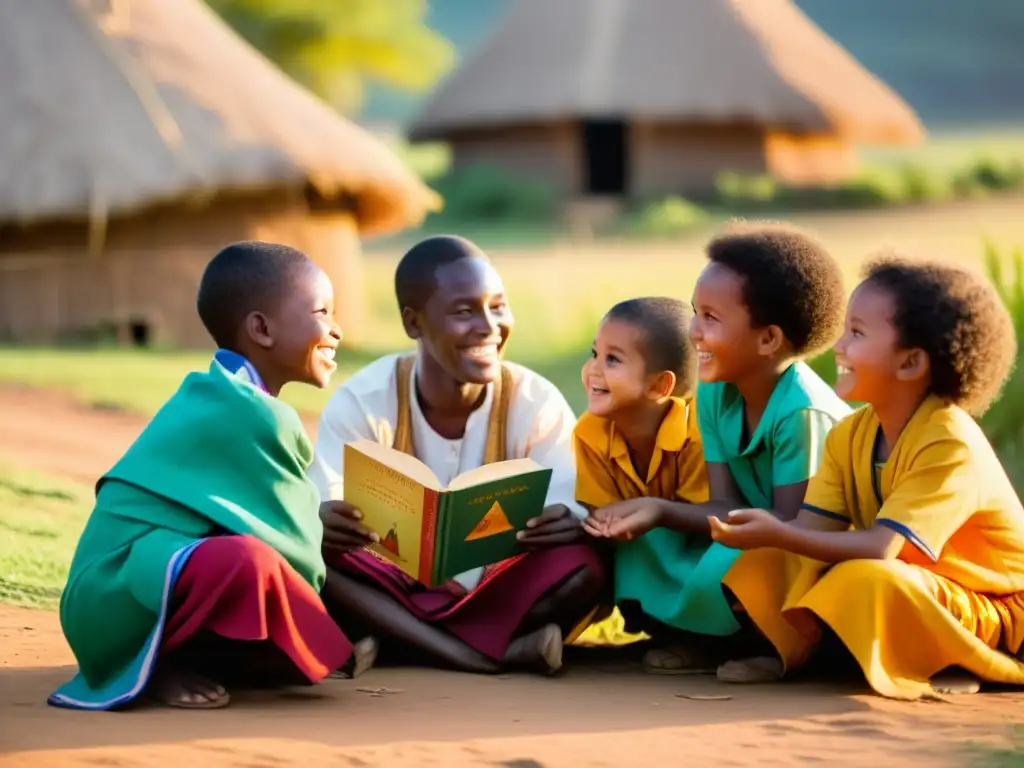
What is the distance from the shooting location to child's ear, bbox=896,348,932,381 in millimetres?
3605

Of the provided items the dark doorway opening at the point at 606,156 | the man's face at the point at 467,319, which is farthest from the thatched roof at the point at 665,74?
the man's face at the point at 467,319

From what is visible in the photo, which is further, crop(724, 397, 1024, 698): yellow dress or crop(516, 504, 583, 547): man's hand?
crop(516, 504, 583, 547): man's hand

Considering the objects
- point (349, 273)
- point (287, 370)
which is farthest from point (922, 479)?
point (349, 273)

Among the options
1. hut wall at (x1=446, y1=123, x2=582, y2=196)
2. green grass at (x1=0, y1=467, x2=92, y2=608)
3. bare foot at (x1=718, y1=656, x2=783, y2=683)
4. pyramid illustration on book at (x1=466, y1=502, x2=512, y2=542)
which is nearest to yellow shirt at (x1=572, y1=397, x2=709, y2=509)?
pyramid illustration on book at (x1=466, y1=502, x2=512, y2=542)

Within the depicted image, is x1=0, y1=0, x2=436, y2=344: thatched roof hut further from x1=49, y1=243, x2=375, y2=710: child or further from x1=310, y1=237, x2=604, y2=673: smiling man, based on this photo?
x1=49, y1=243, x2=375, y2=710: child

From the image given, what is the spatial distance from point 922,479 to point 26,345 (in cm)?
778

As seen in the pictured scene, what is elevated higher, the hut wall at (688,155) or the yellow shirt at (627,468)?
the hut wall at (688,155)

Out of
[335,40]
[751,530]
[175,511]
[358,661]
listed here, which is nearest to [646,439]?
[751,530]

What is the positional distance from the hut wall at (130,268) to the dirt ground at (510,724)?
6611mm

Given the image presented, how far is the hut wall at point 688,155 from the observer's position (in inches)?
766

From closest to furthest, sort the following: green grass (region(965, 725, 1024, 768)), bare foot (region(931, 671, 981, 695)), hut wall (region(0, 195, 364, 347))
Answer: green grass (region(965, 725, 1024, 768)), bare foot (region(931, 671, 981, 695)), hut wall (region(0, 195, 364, 347))

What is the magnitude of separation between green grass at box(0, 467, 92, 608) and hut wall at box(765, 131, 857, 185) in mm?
14811

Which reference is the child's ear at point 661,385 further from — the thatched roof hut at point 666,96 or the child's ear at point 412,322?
the thatched roof hut at point 666,96

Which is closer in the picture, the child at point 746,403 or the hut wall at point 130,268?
the child at point 746,403
